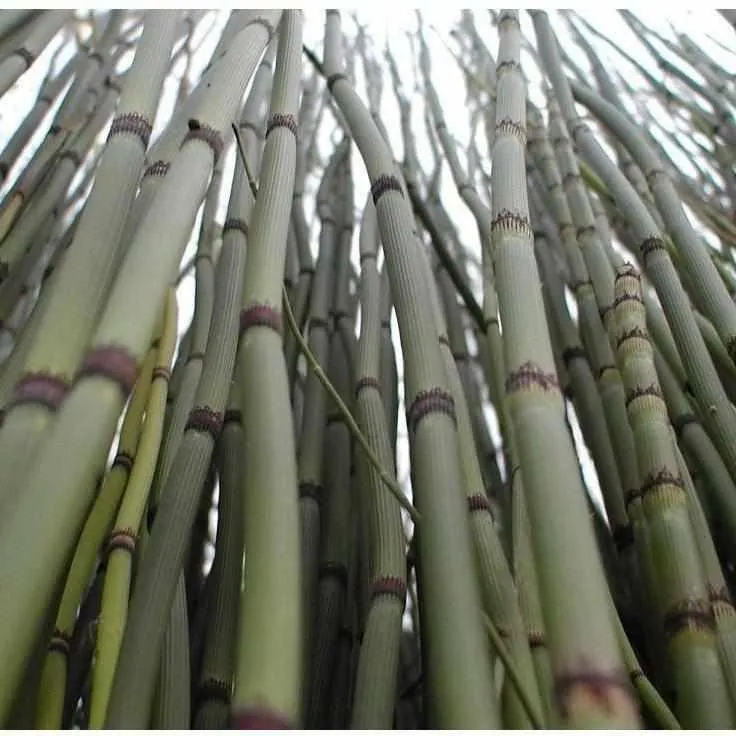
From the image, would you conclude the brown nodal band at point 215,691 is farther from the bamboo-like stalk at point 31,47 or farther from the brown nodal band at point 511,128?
the bamboo-like stalk at point 31,47

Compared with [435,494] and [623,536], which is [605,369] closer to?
[623,536]

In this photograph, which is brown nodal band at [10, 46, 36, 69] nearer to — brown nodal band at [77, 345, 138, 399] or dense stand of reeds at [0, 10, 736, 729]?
dense stand of reeds at [0, 10, 736, 729]

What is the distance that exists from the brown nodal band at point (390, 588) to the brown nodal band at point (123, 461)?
136 mm

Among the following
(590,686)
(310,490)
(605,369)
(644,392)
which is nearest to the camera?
(590,686)

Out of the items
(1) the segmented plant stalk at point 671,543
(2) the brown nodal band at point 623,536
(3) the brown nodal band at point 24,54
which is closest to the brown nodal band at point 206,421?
(1) the segmented plant stalk at point 671,543

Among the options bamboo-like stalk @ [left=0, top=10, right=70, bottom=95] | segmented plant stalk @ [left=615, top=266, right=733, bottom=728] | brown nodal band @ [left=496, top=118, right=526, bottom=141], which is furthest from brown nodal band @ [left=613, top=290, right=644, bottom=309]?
bamboo-like stalk @ [left=0, top=10, right=70, bottom=95]

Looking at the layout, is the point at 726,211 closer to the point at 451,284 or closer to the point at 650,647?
the point at 451,284

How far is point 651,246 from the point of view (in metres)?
0.67

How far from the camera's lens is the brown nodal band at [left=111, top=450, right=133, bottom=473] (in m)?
0.50

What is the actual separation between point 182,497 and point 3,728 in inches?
5.4

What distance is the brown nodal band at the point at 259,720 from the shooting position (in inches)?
11.6

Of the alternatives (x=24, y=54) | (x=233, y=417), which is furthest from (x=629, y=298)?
(x=24, y=54)

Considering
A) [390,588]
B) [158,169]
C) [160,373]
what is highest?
[158,169]

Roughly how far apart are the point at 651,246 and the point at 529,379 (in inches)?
13.6
